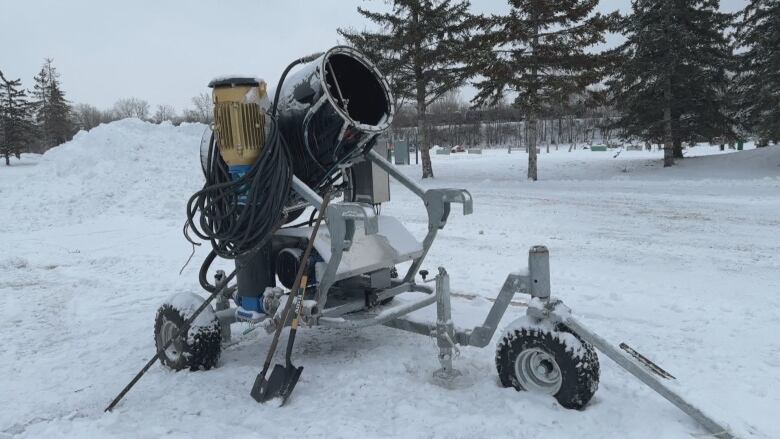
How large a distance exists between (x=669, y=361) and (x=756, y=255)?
5447mm

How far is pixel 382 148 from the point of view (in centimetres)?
565

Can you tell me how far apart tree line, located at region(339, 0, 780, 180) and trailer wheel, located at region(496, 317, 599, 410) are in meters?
20.5

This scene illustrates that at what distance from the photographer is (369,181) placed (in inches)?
221

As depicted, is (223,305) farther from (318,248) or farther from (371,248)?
(371,248)

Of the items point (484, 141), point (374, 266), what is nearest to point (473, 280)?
point (374, 266)

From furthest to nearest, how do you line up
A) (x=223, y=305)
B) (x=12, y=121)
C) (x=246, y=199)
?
1. (x=12, y=121)
2. (x=223, y=305)
3. (x=246, y=199)

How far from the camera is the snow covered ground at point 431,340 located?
11.8 feet

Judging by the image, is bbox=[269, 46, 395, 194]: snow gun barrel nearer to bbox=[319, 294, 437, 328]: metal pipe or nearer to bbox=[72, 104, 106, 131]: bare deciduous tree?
bbox=[319, 294, 437, 328]: metal pipe

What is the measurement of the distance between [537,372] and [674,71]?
26.6m

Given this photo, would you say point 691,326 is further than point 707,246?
No

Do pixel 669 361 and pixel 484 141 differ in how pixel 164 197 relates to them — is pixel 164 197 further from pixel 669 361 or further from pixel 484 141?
pixel 484 141

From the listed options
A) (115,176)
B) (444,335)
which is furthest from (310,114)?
(115,176)

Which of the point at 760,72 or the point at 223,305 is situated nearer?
the point at 223,305

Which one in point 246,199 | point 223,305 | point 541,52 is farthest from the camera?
point 541,52
